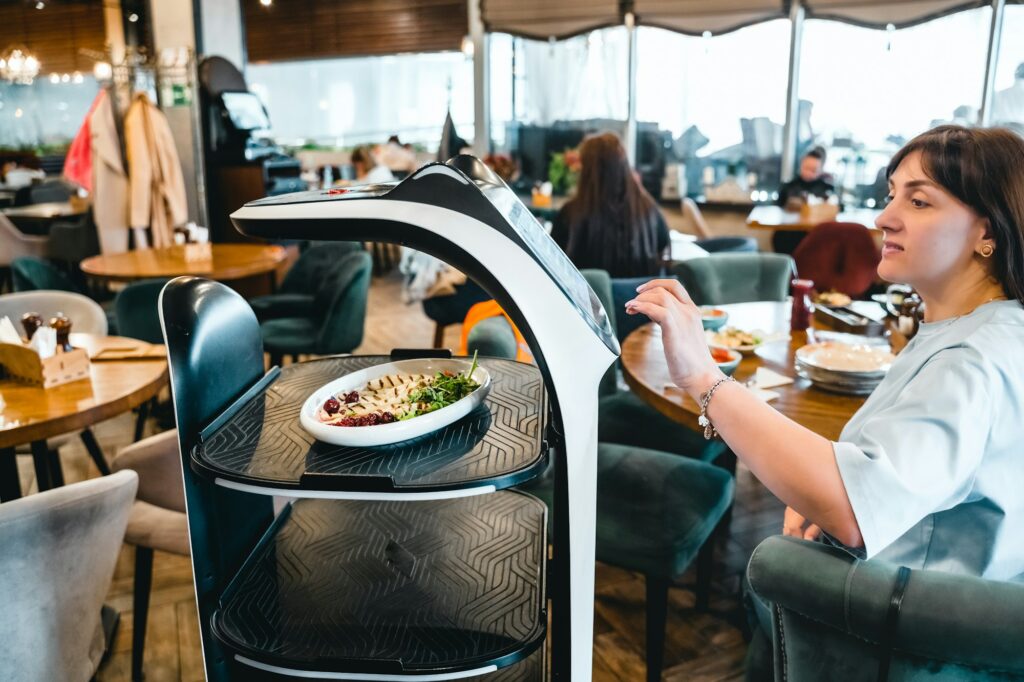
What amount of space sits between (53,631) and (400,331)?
467 centimetres

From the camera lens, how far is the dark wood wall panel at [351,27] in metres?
8.98

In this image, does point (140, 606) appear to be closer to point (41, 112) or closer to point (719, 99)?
point (719, 99)

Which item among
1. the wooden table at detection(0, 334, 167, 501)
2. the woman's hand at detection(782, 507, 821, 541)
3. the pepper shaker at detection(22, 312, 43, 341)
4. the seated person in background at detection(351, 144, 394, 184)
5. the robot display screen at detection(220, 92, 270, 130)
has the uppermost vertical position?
the robot display screen at detection(220, 92, 270, 130)

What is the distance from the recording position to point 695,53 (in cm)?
751

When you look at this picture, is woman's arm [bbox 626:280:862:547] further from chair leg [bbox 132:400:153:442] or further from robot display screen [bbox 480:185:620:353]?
chair leg [bbox 132:400:153:442]

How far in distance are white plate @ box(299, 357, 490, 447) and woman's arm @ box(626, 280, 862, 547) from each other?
30 cm

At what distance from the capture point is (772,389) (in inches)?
82.0

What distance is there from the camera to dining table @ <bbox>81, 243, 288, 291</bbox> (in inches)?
155

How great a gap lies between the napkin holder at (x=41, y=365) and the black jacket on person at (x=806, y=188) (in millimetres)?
5761

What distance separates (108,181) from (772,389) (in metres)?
4.84

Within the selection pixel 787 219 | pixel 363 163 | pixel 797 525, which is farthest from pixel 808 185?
pixel 797 525

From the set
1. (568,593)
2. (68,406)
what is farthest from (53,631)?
(568,593)

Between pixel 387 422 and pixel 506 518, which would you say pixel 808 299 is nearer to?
pixel 506 518

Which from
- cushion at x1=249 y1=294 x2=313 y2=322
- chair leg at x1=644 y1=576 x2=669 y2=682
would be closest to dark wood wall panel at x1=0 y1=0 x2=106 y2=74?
cushion at x1=249 y1=294 x2=313 y2=322
